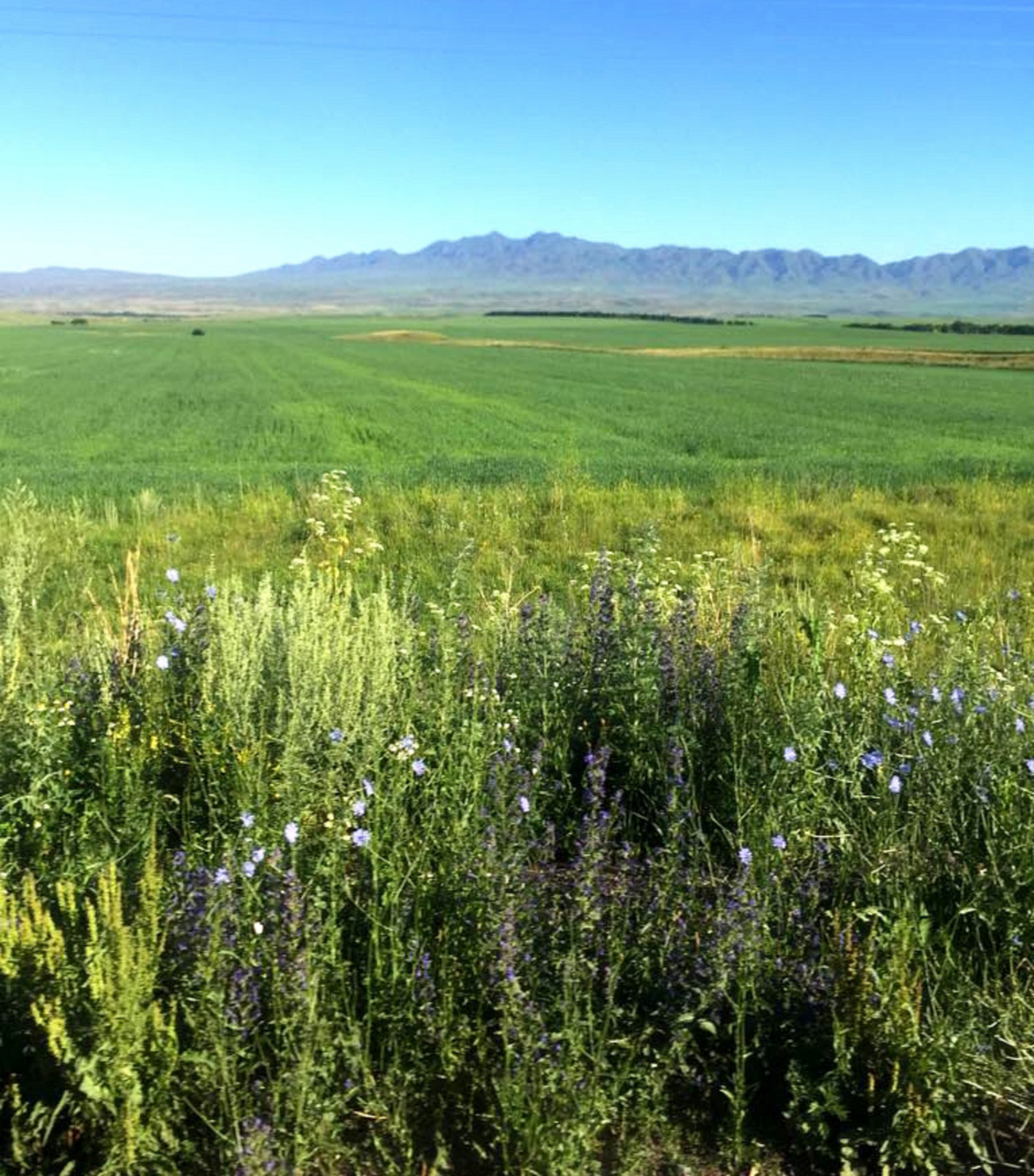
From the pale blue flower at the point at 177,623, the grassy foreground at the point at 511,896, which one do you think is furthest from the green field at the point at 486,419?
the grassy foreground at the point at 511,896

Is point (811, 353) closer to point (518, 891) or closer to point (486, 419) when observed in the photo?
point (486, 419)

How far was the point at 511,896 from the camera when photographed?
2.92 m

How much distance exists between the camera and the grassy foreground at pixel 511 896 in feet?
8.38

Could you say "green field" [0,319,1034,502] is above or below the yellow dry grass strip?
below

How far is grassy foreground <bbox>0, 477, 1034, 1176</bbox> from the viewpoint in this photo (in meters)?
2.55

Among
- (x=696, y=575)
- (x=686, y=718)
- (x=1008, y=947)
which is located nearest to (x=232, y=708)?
(x=686, y=718)

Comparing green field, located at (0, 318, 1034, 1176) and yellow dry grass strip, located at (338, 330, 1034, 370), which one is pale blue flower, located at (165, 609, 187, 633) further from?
yellow dry grass strip, located at (338, 330, 1034, 370)

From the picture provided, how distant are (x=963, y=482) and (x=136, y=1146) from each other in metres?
16.1

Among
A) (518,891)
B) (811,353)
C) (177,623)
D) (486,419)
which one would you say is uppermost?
(811,353)

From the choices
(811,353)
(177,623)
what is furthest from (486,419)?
(811,353)

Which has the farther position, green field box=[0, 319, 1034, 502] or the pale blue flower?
green field box=[0, 319, 1034, 502]

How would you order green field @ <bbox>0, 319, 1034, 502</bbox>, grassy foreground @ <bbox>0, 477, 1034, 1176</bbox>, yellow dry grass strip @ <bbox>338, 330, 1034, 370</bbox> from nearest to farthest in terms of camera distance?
1. grassy foreground @ <bbox>0, 477, 1034, 1176</bbox>
2. green field @ <bbox>0, 319, 1034, 502</bbox>
3. yellow dry grass strip @ <bbox>338, 330, 1034, 370</bbox>

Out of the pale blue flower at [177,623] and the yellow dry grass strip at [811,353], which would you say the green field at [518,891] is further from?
the yellow dry grass strip at [811,353]

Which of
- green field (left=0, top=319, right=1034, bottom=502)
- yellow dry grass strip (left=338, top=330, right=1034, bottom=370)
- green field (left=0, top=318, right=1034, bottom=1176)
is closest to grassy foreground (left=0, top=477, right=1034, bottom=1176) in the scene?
green field (left=0, top=318, right=1034, bottom=1176)
